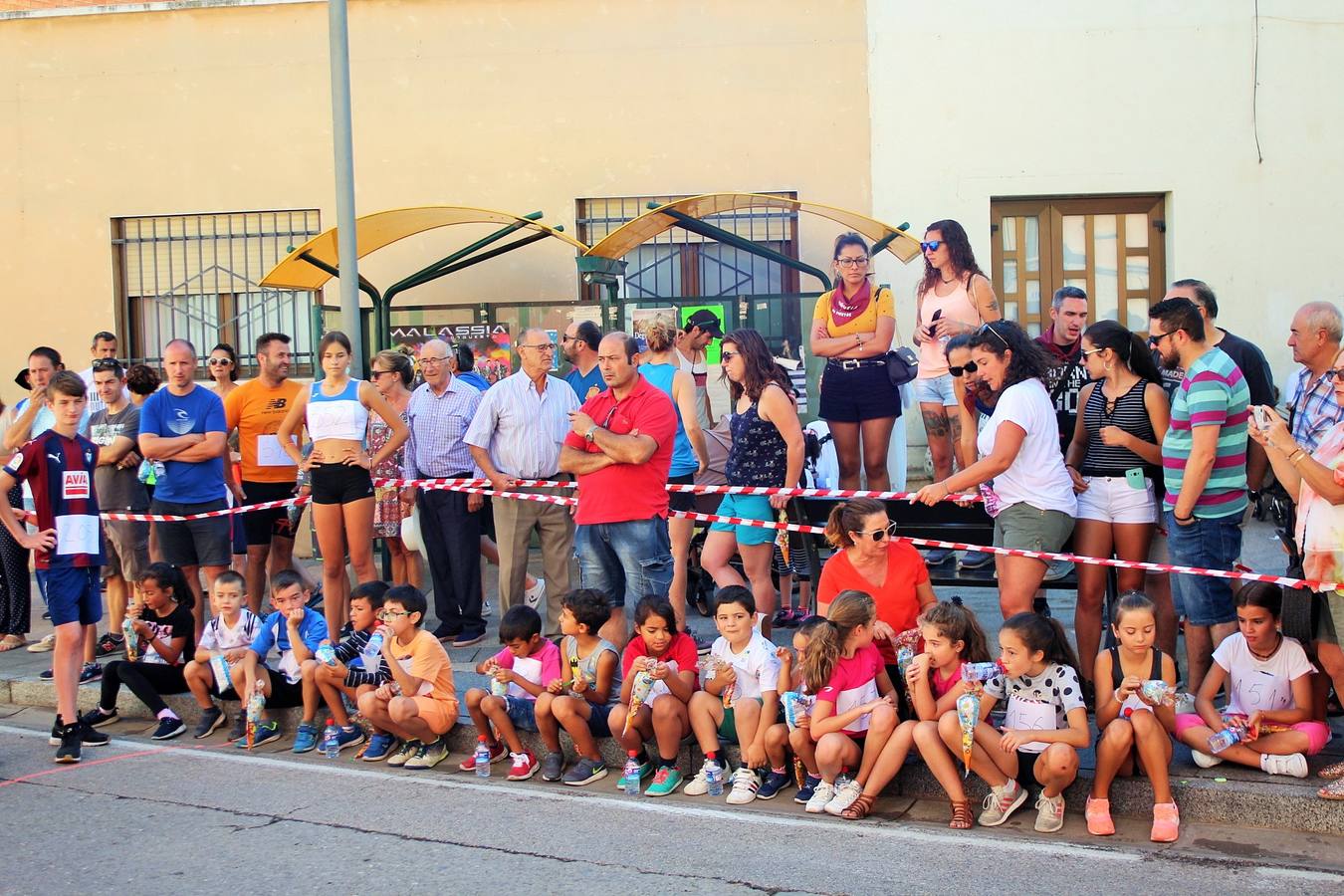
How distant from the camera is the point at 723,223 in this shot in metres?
13.1

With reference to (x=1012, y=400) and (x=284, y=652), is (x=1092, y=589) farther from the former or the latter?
(x=284, y=652)

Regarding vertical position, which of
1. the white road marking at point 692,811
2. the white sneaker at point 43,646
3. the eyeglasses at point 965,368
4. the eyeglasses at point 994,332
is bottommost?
the white road marking at point 692,811

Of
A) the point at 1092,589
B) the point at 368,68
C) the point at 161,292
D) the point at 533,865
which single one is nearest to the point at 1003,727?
the point at 1092,589

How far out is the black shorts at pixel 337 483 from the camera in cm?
829

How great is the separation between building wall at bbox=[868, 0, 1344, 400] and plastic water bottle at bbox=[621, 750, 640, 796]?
23.6ft

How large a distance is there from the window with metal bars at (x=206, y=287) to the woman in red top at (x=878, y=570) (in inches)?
337

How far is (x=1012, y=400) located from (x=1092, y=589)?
0.98 metres

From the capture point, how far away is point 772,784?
6047 millimetres

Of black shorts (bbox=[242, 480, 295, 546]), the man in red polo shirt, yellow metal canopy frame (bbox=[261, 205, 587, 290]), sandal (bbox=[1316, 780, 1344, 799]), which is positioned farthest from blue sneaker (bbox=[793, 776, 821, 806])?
yellow metal canopy frame (bbox=[261, 205, 587, 290])

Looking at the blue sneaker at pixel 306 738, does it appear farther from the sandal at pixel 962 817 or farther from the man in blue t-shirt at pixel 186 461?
the sandal at pixel 962 817

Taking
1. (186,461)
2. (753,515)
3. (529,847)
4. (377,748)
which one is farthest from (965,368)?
(186,461)

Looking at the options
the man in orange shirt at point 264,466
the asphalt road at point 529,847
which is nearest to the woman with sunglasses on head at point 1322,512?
the asphalt road at point 529,847

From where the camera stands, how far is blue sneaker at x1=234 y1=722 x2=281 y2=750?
730 cm

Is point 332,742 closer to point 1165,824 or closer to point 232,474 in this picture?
point 232,474
